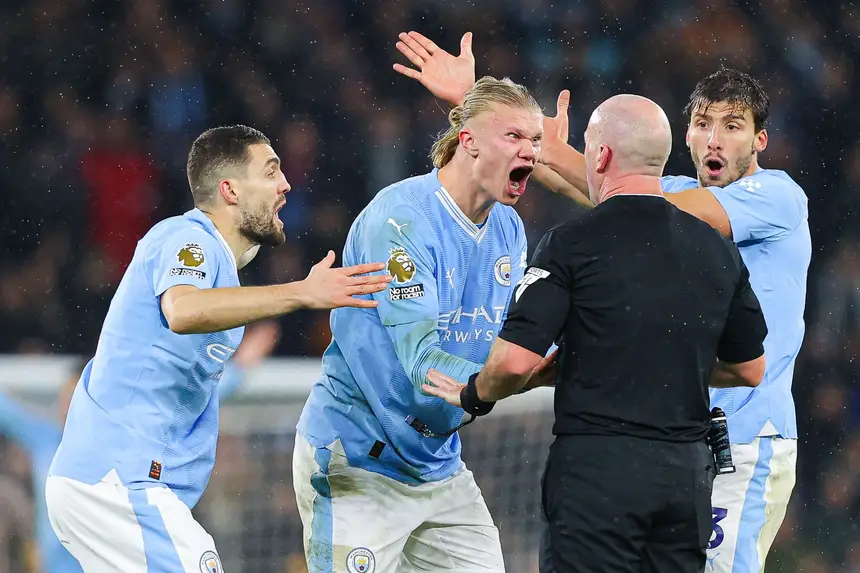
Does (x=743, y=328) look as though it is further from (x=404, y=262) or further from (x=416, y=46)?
(x=416, y=46)

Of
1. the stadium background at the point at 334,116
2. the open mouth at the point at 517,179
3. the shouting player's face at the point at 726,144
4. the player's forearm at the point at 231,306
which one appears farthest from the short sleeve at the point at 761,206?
the stadium background at the point at 334,116

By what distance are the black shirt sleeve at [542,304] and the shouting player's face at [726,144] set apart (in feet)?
4.84

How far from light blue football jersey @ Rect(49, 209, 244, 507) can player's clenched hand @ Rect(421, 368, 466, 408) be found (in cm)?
77

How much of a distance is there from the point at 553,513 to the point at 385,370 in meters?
1.02

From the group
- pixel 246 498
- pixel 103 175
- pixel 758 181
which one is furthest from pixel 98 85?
pixel 758 181

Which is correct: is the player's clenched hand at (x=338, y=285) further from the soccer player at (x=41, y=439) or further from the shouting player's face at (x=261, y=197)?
the soccer player at (x=41, y=439)

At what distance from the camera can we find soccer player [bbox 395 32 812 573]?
4.16 meters

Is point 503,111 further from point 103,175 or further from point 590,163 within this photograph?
point 103,175

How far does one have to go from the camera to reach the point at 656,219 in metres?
3.23

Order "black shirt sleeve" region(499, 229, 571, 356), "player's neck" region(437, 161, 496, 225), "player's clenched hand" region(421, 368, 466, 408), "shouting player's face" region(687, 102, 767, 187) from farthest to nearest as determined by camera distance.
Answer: "shouting player's face" region(687, 102, 767, 187)
"player's neck" region(437, 161, 496, 225)
"player's clenched hand" region(421, 368, 466, 408)
"black shirt sleeve" region(499, 229, 571, 356)

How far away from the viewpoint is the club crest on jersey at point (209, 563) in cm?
377

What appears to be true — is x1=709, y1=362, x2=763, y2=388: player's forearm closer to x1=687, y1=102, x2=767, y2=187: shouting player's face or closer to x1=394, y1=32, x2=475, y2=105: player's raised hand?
x1=687, y1=102, x2=767, y2=187: shouting player's face

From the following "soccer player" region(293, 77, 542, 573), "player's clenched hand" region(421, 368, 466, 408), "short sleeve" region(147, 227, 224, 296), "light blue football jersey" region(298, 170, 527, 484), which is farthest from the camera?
"soccer player" region(293, 77, 542, 573)

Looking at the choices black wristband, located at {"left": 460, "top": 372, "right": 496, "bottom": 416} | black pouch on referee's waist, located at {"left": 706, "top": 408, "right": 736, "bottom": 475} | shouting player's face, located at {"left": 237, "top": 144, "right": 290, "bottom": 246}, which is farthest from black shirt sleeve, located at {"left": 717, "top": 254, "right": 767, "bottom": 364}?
shouting player's face, located at {"left": 237, "top": 144, "right": 290, "bottom": 246}
